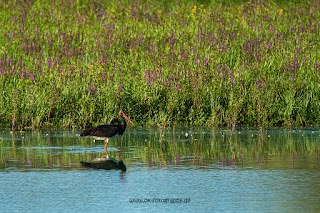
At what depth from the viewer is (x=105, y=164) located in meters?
11.1

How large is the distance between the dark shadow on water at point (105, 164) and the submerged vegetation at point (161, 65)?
16.0 ft

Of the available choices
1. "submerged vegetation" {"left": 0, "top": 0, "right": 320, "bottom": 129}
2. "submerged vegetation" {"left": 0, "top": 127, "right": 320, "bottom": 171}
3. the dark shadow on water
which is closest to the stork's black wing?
"submerged vegetation" {"left": 0, "top": 127, "right": 320, "bottom": 171}

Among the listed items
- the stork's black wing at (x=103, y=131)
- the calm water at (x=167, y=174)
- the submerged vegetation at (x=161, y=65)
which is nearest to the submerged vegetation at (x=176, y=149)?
the calm water at (x=167, y=174)

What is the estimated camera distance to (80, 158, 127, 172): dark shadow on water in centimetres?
1075

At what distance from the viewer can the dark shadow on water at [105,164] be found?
35.3ft

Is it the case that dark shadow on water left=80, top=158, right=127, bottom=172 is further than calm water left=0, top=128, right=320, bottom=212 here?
Yes

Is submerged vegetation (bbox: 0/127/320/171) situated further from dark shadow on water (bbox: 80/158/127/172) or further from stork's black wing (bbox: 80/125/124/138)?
stork's black wing (bbox: 80/125/124/138)

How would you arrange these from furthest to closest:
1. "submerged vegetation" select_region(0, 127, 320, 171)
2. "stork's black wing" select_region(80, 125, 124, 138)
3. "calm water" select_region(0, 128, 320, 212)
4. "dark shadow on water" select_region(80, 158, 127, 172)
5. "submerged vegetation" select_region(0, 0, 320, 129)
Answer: "submerged vegetation" select_region(0, 0, 320, 129) < "stork's black wing" select_region(80, 125, 124, 138) < "submerged vegetation" select_region(0, 127, 320, 171) < "dark shadow on water" select_region(80, 158, 127, 172) < "calm water" select_region(0, 128, 320, 212)

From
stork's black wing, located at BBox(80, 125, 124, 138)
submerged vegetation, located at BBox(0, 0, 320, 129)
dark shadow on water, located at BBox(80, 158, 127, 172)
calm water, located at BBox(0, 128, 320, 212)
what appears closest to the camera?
calm water, located at BBox(0, 128, 320, 212)

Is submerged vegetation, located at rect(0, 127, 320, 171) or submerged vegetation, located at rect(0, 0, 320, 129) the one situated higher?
submerged vegetation, located at rect(0, 0, 320, 129)

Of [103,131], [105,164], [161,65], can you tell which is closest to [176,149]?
[103,131]

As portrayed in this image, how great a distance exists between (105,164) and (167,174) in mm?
1562

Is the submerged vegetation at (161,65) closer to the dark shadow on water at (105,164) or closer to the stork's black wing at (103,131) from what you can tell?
the stork's black wing at (103,131)

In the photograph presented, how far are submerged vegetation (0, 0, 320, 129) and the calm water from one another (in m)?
Result: 2.00
